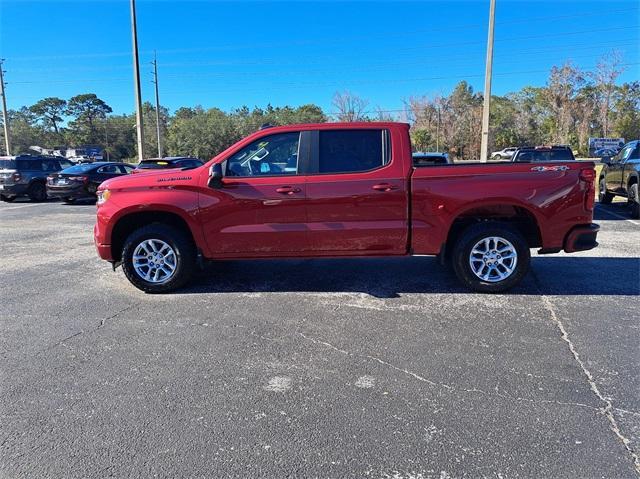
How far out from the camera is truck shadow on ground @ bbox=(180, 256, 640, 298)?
213 inches

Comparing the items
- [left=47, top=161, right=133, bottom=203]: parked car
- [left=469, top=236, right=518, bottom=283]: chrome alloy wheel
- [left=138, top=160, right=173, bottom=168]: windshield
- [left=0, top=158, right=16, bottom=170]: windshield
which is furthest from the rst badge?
[left=0, top=158, right=16, bottom=170]: windshield

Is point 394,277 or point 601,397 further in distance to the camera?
point 394,277

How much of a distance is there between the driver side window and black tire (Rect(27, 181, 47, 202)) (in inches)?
598

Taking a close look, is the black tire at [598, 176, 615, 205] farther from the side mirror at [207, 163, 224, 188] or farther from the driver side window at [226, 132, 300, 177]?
the side mirror at [207, 163, 224, 188]

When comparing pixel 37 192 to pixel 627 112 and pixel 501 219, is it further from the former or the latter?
pixel 627 112

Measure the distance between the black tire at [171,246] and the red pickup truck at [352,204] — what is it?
1 centimetres

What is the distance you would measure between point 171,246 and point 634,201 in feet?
34.7

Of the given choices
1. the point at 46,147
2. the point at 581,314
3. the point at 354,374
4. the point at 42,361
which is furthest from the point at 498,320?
the point at 46,147

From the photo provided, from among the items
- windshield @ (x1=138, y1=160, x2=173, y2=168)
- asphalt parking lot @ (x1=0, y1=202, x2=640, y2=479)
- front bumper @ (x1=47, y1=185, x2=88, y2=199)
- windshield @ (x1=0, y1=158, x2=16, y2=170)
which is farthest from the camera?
windshield @ (x1=0, y1=158, x2=16, y2=170)

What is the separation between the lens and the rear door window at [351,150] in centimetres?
512

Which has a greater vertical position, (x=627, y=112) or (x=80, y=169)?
(x=627, y=112)

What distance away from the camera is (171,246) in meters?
5.26

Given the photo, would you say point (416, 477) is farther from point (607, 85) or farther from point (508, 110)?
point (508, 110)

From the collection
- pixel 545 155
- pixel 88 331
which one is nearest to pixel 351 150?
pixel 88 331
